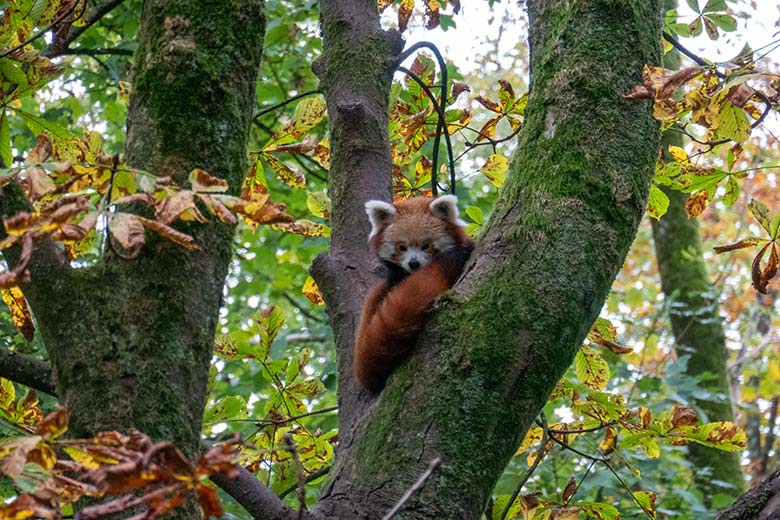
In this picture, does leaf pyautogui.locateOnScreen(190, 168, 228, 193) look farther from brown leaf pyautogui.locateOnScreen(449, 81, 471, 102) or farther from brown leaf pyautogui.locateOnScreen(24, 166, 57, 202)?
brown leaf pyautogui.locateOnScreen(449, 81, 471, 102)

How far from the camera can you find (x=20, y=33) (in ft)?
9.27

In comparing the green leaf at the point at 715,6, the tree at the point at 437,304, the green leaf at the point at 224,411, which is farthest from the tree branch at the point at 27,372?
the green leaf at the point at 715,6

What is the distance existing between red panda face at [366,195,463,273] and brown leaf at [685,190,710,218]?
1.57 m

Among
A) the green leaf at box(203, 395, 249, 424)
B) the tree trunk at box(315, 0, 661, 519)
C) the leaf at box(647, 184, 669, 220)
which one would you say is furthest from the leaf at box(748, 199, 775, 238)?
the green leaf at box(203, 395, 249, 424)

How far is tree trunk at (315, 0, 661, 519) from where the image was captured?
1.99 m

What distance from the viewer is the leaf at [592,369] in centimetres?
344

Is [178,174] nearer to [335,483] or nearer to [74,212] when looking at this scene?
[74,212]

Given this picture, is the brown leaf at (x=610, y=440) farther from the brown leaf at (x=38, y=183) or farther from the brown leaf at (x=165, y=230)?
the brown leaf at (x=38, y=183)

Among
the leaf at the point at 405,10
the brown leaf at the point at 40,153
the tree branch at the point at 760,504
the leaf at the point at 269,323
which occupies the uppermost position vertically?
the leaf at the point at 405,10

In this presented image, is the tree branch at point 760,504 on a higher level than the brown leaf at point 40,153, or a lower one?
higher

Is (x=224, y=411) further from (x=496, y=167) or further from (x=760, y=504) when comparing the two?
(x=760, y=504)

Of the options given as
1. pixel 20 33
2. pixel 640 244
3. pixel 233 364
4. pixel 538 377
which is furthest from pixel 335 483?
pixel 640 244

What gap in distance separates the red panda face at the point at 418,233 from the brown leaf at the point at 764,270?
2.33m

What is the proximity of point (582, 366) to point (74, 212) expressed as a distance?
2.48m
